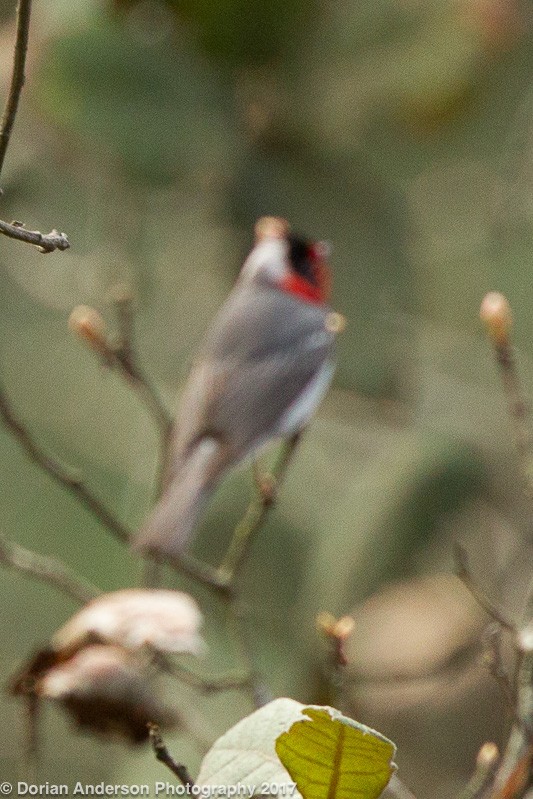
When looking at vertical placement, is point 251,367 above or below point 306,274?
below

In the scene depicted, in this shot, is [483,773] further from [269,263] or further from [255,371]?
[269,263]

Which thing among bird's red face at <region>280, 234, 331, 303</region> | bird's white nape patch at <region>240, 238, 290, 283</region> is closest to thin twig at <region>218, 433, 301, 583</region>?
bird's red face at <region>280, 234, 331, 303</region>

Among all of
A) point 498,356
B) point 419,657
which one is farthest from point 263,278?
point 498,356

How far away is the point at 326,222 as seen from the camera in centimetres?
430

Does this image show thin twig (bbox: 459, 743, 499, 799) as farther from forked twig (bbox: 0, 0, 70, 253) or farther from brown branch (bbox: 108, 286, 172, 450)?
brown branch (bbox: 108, 286, 172, 450)

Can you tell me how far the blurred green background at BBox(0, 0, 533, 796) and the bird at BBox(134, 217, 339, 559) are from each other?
0.25m

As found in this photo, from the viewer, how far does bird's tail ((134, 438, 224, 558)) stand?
309cm

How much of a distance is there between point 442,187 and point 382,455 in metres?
1.15

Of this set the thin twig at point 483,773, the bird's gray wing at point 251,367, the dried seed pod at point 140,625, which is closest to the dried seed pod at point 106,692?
the dried seed pod at point 140,625

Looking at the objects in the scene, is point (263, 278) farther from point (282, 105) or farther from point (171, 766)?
point (171, 766)

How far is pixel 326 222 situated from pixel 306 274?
769mm

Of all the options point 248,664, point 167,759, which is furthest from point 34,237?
point 248,664

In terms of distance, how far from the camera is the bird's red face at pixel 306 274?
4.91 meters

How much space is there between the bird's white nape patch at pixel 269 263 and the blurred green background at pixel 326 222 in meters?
0.28
